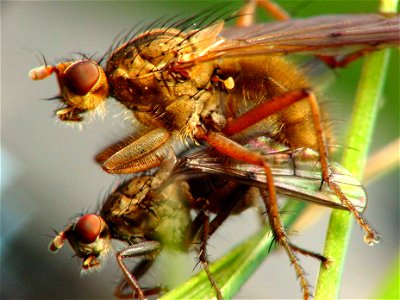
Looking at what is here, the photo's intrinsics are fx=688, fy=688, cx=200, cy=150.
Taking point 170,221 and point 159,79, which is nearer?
point 170,221

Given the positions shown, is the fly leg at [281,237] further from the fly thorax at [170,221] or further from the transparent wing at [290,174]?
the fly thorax at [170,221]

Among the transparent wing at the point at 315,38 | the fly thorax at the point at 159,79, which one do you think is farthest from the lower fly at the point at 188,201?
the transparent wing at the point at 315,38

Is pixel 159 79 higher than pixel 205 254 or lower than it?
higher

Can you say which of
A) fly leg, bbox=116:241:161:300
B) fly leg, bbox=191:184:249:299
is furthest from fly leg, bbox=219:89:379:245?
fly leg, bbox=116:241:161:300

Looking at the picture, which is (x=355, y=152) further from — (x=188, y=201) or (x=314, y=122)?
(x=188, y=201)

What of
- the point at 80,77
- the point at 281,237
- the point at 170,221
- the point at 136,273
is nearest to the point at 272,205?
the point at 281,237

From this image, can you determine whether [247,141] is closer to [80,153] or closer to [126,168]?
[126,168]
